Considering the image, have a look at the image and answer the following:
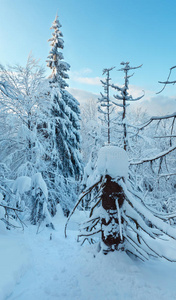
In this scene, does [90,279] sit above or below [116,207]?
below

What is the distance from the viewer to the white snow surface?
2.89 m

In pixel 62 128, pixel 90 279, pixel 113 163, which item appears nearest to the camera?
pixel 90 279

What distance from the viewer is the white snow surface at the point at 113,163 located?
9.47 feet

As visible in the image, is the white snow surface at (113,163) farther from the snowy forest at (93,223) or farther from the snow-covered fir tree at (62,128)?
the snow-covered fir tree at (62,128)

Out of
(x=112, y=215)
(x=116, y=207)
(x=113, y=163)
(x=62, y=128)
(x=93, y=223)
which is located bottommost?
(x=93, y=223)

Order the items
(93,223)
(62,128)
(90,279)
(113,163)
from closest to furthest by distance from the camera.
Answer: (90,279) → (113,163) → (93,223) → (62,128)

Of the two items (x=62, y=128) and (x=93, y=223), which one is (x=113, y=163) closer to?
(x=93, y=223)

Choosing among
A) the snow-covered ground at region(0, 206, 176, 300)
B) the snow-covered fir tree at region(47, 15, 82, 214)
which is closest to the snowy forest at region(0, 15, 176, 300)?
the snow-covered ground at region(0, 206, 176, 300)

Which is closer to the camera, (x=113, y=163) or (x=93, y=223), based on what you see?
(x=113, y=163)

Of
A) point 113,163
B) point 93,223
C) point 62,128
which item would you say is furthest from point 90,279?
point 62,128

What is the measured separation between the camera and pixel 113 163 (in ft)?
9.50

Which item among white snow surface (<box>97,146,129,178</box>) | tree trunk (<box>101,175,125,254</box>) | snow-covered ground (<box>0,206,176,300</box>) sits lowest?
snow-covered ground (<box>0,206,176,300</box>)

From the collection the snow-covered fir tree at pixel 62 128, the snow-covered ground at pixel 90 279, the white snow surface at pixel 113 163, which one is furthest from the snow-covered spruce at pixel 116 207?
the snow-covered fir tree at pixel 62 128

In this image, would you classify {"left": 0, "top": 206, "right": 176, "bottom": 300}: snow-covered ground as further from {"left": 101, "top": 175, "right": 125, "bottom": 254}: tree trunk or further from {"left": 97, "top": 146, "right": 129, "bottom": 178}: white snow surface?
{"left": 97, "top": 146, "right": 129, "bottom": 178}: white snow surface
